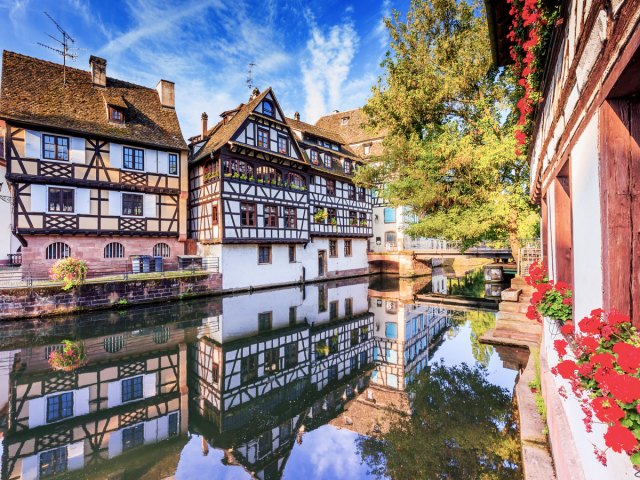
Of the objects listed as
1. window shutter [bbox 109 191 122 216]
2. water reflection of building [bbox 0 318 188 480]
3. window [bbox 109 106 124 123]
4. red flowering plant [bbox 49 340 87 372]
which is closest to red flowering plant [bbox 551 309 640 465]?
water reflection of building [bbox 0 318 188 480]

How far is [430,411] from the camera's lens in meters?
6.23

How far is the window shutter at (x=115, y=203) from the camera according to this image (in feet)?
57.3

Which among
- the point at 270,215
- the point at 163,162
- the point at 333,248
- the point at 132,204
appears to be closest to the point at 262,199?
the point at 270,215

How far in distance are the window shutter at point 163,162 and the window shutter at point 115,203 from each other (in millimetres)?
2581

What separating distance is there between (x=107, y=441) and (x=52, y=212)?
1434 centimetres

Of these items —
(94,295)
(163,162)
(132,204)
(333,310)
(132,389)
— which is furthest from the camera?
(163,162)

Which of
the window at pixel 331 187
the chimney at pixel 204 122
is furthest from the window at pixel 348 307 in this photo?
the chimney at pixel 204 122

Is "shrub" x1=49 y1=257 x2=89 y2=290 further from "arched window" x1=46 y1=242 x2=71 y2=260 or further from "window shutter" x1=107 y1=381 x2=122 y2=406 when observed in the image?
"window shutter" x1=107 y1=381 x2=122 y2=406

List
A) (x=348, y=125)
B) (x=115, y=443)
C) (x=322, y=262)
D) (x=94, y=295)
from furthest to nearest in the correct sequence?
(x=348, y=125), (x=322, y=262), (x=94, y=295), (x=115, y=443)

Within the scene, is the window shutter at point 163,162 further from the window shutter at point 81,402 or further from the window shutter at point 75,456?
the window shutter at point 75,456

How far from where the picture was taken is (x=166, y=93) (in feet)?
70.6

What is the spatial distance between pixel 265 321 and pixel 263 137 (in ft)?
39.5

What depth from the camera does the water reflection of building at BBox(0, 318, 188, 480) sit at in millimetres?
5094

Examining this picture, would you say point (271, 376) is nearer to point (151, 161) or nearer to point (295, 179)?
point (151, 161)
